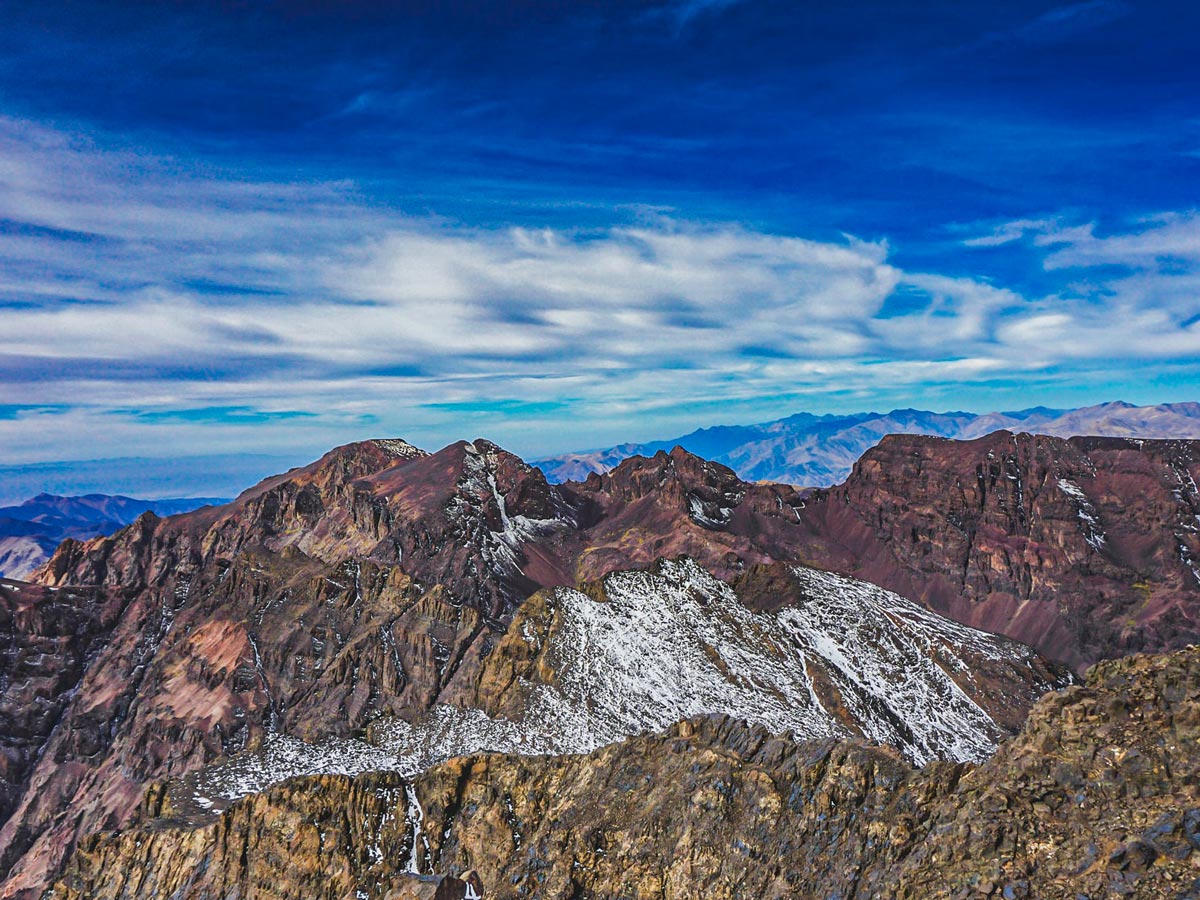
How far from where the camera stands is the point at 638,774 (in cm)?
5731

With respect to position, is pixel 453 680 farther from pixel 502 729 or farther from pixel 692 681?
pixel 692 681

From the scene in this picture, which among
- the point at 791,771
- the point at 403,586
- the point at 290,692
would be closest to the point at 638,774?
the point at 791,771

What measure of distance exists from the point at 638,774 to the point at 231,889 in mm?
36465

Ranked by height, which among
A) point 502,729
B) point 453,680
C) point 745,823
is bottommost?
point 502,729

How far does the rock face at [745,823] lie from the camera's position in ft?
101

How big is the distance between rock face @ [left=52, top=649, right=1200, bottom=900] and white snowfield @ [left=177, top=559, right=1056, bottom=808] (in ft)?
61.1

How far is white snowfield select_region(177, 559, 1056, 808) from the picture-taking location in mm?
90938

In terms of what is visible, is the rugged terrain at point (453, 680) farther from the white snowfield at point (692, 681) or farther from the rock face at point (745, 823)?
the rock face at point (745, 823)

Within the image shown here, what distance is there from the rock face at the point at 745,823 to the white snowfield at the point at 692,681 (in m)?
18.6

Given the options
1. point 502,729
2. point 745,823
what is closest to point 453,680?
point 502,729

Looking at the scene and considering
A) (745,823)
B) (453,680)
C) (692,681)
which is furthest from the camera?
(453,680)

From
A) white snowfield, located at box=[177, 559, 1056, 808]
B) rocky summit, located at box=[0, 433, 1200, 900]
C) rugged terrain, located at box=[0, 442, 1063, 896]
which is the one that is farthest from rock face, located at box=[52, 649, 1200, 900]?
rugged terrain, located at box=[0, 442, 1063, 896]

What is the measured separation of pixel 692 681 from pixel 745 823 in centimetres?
5689

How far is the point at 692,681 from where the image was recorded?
105 meters
